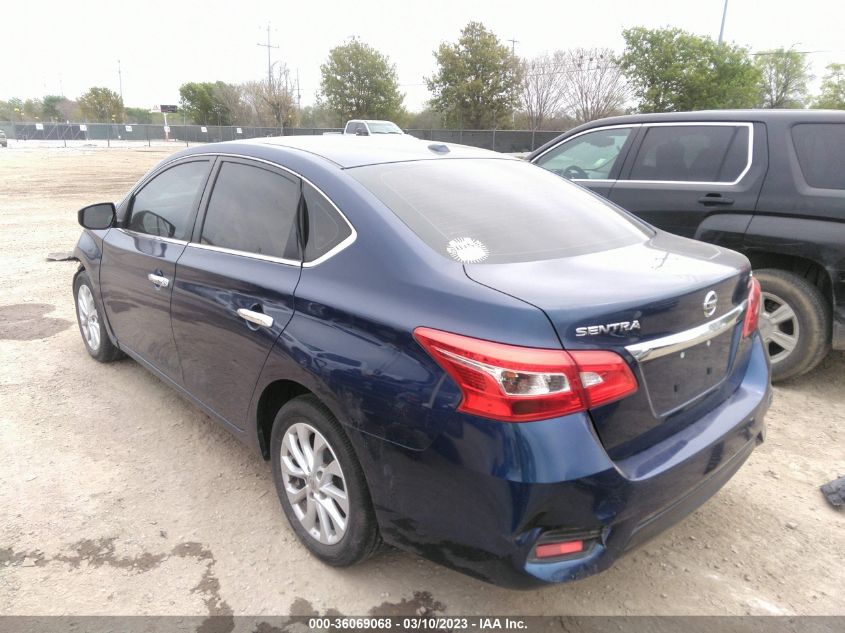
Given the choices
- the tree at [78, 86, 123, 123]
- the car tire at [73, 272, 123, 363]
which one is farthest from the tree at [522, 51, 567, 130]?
the tree at [78, 86, 123, 123]

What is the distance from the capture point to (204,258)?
298 centimetres

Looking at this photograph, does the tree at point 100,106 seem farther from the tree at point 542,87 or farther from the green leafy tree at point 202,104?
the tree at point 542,87

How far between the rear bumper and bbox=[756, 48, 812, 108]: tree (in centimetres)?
6428

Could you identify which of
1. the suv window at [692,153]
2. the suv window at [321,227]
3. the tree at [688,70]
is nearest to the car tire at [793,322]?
the suv window at [692,153]

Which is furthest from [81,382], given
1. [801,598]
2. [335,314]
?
[801,598]

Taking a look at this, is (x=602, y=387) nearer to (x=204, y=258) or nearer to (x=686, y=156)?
(x=204, y=258)

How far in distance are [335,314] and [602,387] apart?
3.19 feet

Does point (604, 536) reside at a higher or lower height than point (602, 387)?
lower

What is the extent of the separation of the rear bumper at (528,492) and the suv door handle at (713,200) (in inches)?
107

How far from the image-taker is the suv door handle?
4312 millimetres

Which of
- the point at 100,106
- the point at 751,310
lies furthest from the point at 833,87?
the point at 100,106

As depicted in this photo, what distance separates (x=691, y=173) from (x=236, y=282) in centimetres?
362

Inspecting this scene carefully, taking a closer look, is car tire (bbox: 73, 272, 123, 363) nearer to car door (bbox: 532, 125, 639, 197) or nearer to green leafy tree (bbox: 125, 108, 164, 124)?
car door (bbox: 532, 125, 639, 197)

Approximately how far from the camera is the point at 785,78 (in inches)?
2223
